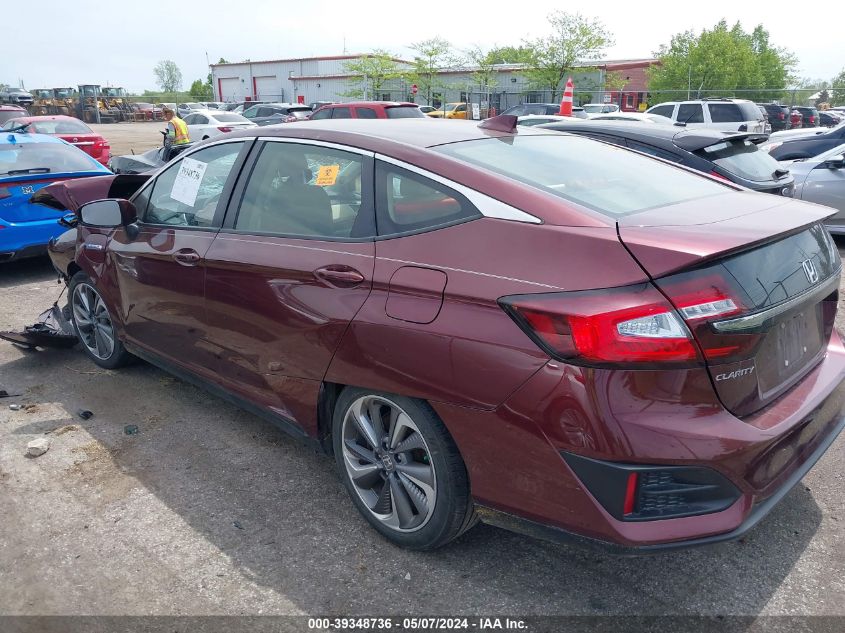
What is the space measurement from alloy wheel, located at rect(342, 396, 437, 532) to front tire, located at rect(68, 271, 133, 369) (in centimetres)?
246

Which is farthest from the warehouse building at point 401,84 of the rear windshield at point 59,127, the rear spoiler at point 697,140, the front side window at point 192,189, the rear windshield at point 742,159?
the front side window at point 192,189

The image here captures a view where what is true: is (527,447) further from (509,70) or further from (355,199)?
(509,70)

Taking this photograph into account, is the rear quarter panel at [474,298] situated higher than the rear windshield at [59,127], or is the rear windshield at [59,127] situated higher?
the rear quarter panel at [474,298]

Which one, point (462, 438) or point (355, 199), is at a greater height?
point (355, 199)

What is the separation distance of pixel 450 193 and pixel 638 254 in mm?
774

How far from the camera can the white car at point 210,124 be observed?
2236cm

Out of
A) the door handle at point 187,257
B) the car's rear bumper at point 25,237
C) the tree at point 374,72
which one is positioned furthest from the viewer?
the tree at point 374,72

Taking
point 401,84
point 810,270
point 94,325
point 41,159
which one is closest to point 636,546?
point 810,270

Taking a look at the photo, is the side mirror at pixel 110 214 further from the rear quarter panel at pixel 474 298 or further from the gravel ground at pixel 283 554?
the rear quarter panel at pixel 474 298

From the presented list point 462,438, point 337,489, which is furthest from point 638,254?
point 337,489

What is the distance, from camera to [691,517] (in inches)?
87.2

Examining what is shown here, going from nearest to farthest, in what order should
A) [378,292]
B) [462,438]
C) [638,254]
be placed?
[638,254]
[462,438]
[378,292]

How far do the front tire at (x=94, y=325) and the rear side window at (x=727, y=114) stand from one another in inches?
729

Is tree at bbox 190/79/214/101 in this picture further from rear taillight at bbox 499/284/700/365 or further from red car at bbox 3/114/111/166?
rear taillight at bbox 499/284/700/365
